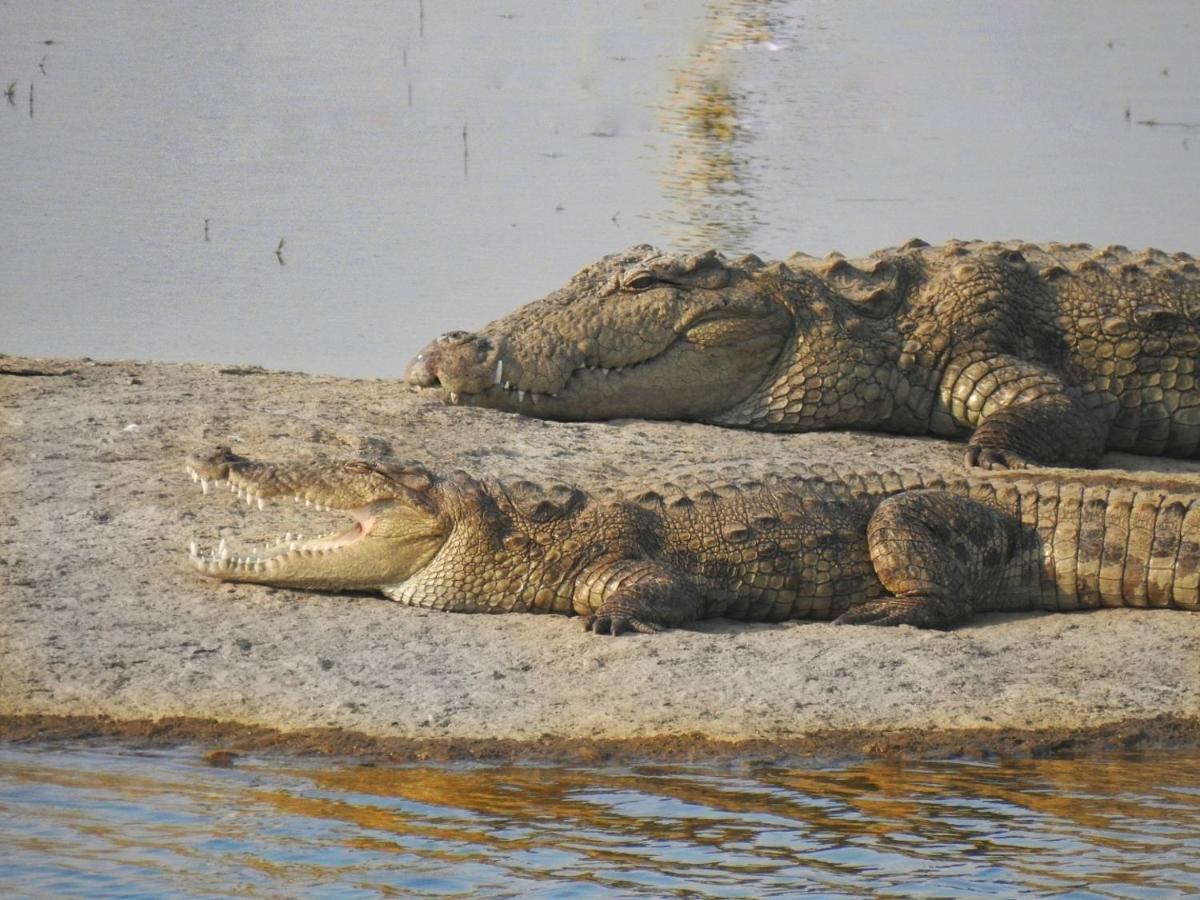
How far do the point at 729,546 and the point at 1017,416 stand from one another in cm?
252

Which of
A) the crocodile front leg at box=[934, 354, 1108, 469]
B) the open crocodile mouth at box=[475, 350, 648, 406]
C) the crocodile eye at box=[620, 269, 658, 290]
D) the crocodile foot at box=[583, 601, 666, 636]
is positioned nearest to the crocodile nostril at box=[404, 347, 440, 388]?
the open crocodile mouth at box=[475, 350, 648, 406]

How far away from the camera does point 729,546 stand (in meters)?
7.45

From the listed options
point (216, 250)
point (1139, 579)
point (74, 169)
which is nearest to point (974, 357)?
point (1139, 579)

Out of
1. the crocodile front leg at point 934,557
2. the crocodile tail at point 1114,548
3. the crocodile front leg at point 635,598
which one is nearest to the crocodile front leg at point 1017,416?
the crocodile tail at point 1114,548

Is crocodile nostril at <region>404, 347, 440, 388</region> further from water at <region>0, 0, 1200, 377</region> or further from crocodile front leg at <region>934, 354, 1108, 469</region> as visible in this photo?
crocodile front leg at <region>934, 354, 1108, 469</region>

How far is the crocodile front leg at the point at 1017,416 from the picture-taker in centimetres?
931

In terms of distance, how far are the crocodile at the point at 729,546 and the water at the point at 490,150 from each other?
3614 mm

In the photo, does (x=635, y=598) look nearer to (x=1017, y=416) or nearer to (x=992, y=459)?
(x=992, y=459)

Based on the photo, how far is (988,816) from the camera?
231 inches

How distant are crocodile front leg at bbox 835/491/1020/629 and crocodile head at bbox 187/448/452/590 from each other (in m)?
1.53

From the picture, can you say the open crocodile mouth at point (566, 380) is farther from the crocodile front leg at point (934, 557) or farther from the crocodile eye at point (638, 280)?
the crocodile front leg at point (934, 557)

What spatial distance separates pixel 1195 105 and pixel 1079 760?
47.9 ft

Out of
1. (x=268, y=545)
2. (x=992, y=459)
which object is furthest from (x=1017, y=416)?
(x=268, y=545)

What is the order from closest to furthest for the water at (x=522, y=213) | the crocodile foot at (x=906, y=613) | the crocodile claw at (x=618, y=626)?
1. the water at (x=522, y=213)
2. the crocodile claw at (x=618, y=626)
3. the crocodile foot at (x=906, y=613)
